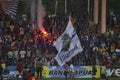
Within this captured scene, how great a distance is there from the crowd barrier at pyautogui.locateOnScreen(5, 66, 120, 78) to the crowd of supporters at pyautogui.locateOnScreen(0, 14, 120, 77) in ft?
1.64

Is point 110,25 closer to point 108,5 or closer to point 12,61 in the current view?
point 108,5

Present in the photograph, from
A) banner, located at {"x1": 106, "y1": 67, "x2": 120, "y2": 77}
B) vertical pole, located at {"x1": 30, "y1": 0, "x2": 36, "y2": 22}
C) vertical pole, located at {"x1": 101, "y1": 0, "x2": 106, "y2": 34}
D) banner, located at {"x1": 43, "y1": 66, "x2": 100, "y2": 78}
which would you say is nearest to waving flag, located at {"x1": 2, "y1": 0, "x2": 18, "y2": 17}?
vertical pole, located at {"x1": 30, "y1": 0, "x2": 36, "y2": 22}

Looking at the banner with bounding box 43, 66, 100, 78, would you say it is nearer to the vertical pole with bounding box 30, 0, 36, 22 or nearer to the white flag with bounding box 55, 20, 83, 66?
the white flag with bounding box 55, 20, 83, 66

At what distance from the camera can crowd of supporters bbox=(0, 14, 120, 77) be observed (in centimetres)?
3869

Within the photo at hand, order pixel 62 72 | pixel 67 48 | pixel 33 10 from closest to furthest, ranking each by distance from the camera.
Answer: pixel 67 48
pixel 62 72
pixel 33 10

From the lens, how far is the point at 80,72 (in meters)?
38.5

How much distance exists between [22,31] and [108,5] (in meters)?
10.2

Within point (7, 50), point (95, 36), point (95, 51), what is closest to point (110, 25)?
point (95, 36)

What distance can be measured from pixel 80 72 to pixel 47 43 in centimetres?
446

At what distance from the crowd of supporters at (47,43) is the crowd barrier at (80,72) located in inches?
19.7

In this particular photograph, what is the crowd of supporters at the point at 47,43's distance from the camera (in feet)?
127

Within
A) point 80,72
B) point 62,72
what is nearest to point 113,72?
point 80,72

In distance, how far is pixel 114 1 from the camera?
4966 cm

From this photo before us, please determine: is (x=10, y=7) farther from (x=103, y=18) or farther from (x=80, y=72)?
(x=103, y=18)
